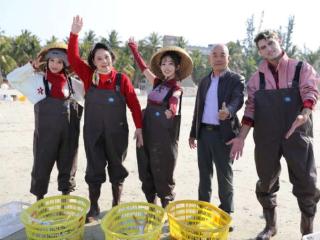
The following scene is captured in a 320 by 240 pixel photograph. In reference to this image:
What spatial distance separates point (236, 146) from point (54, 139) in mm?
2033

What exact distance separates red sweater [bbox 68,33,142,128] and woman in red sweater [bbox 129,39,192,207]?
14cm

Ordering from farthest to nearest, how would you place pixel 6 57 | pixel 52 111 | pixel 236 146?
pixel 6 57
pixel 52 111
pixel 236 146

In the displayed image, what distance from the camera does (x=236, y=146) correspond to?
3.57 metres

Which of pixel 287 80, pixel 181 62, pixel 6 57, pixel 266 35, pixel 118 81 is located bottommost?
pixel 118 81

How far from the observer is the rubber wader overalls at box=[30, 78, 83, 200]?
3.87 m

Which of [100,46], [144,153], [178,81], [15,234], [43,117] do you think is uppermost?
[100,46]

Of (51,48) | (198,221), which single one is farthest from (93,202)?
(51,48)

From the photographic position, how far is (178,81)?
409 cm

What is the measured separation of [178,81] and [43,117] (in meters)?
1.62

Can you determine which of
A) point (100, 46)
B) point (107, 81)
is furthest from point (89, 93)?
point (100, 46)

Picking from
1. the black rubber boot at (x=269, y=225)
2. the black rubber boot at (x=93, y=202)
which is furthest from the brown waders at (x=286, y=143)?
the black rubber boot at (x=93, y=202)

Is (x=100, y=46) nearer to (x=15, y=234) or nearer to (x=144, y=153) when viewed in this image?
(x=144, y=153)

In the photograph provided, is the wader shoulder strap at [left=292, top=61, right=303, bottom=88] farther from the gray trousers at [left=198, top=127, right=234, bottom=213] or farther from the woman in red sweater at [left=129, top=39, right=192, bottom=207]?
the woman in red sweater at [left=129, top=39, right=192, bottom=207]

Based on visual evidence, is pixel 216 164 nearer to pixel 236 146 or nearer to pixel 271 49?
pixel 236 146
